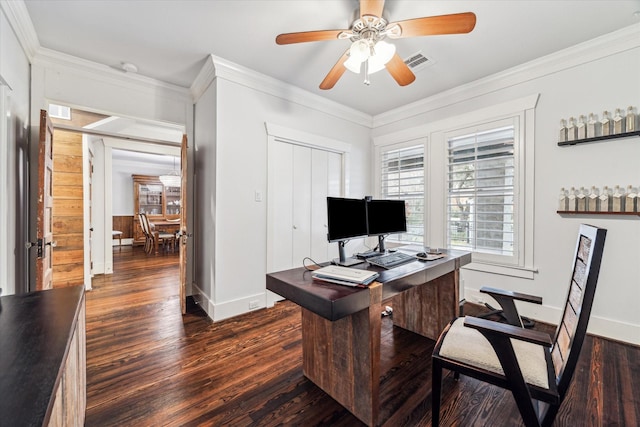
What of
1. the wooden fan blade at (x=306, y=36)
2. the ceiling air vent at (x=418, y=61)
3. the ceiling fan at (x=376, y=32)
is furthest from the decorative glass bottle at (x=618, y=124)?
the wooden fan blade at (x=306, y=36)

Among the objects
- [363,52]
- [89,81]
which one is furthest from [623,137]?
[89,81]

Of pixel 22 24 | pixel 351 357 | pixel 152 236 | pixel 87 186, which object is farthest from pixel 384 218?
pixel 152 236

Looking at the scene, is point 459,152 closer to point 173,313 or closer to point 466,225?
point 466,225

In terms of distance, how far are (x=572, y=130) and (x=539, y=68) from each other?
745mm

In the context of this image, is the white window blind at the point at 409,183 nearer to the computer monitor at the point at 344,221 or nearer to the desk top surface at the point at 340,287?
the desk top surface at the point at 340,287

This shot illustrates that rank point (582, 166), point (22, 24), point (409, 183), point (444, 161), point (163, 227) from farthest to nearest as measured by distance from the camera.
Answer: point (163, 227), point (409, 183), point (444, 161), point (582, 166), point (22, 24)

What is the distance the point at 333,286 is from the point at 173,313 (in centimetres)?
240

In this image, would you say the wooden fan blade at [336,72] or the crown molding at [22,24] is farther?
the wooden fan blade at [336,72]

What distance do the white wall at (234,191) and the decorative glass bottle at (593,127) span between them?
9.89ft

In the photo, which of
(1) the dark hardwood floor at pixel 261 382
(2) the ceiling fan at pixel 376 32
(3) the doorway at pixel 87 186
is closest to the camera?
(1) the dark hardwood floor at pixel 261 382

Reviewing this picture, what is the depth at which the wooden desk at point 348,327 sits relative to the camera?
1.33m

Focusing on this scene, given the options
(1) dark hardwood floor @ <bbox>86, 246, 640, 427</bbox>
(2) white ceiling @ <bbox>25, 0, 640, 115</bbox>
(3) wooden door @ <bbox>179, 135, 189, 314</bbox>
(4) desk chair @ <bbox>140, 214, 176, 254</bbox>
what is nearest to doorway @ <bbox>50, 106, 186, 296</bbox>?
(3) wooden door @ <bbox>179, 135, 189, 314</bbox>

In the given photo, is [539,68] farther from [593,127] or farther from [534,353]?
[534,353]

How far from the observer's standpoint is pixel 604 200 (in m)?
2.39
